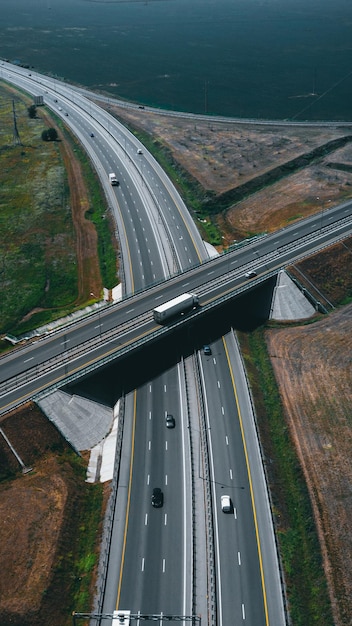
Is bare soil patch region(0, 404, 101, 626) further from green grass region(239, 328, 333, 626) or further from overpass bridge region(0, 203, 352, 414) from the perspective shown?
green grass region(239, 328, 333, 626)

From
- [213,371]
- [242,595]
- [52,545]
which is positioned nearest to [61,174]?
[213,371]

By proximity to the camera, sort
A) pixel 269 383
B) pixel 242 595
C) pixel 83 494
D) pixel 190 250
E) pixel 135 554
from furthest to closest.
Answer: pixel 190 250 < pixel 269 383 < pixel 83 494 < pixel 135 554 < pixel 242 595

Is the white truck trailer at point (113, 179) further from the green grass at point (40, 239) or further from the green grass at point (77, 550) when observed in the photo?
the green grass at point (77, 550)

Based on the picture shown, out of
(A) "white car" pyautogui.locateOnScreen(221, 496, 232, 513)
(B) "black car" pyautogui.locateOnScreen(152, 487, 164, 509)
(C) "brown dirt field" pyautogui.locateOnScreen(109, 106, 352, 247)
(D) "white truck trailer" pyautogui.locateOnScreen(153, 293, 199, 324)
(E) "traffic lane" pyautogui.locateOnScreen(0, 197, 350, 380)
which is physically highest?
(A) "white car" pyautogui.locateOnScreen(221, 496, 232, 513)

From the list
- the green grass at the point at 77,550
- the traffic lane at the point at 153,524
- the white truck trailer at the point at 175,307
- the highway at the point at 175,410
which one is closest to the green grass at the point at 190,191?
the highway at the point at 175,410

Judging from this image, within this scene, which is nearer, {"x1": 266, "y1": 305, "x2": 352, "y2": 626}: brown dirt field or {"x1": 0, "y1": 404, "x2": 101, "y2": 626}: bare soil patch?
{"x1": 0, "y1": 404, "x2": 101, "y2": 626}: bare soil patch

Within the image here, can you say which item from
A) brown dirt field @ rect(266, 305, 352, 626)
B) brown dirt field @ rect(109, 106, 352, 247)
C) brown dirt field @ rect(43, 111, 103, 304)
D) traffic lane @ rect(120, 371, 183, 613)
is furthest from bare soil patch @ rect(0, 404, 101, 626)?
brown dirt field @ rect(109, 106, 352, 247)

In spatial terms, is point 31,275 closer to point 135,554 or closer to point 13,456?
point 13,456

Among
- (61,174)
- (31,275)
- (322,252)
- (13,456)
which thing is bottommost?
(61,174)

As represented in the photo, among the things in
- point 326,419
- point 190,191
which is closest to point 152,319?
point 326,419
